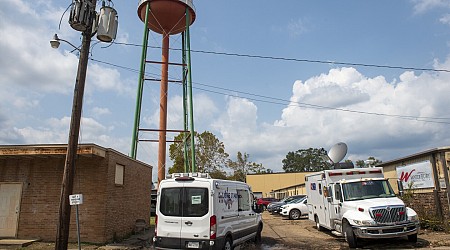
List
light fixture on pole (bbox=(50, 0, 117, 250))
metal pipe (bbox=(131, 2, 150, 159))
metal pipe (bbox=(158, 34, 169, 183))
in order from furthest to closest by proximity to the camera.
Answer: metal pipe (bbox=(158, 34, 169, 183)) < metal pipe (bbox=(131, 2, 150, 159)) < light fixture on pole (bbox=(50, 0, 117, 250))

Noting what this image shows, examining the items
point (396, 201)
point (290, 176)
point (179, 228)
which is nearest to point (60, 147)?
point (179, 228)

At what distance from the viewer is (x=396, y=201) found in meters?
12.6

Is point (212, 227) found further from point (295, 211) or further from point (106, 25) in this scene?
point (295, 211)

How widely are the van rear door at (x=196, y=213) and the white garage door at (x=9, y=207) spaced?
26.4 ft

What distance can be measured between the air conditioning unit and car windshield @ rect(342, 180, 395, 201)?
10.0m

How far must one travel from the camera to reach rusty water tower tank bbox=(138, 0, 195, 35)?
26.2 metres

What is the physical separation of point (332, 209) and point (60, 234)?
1009 centimetres

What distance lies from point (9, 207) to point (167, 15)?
57.0 ft

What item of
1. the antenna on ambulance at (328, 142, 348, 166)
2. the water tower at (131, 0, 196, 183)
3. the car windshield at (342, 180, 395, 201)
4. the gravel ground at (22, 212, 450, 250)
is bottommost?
the gravel ground at (22, 212, 450, 250)


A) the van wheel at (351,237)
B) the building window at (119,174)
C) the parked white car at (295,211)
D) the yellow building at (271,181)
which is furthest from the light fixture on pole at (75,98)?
the yellow building at (271,181)

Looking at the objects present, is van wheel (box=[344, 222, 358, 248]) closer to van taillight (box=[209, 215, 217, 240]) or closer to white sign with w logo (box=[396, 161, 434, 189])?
van taillight (box=[209, 215, 217, 240])

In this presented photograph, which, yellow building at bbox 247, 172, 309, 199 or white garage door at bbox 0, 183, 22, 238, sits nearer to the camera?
white garage door at bbox 0, 183, 22, 238

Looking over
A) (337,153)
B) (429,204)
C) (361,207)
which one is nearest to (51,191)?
(361,207)

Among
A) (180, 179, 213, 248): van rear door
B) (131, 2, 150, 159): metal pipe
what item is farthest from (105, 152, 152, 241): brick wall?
(180, 179, 213, 248): van rear door
